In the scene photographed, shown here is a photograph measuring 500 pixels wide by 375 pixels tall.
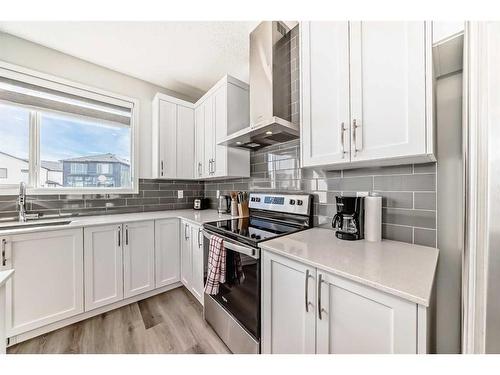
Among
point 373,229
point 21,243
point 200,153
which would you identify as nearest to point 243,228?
point 373,229

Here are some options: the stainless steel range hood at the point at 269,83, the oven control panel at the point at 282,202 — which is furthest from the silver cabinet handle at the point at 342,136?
the oven control panel at the point at 282,202

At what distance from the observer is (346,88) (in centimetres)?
106

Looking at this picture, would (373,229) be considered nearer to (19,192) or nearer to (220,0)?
(220,0)

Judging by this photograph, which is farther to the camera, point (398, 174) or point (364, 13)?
point (398, 174)

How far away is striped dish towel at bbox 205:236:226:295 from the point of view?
55.3 inches

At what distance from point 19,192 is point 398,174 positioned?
3111 millimetres

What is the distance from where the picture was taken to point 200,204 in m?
2.82

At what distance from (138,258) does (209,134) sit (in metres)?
1.55

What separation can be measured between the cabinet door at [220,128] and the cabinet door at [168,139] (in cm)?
65

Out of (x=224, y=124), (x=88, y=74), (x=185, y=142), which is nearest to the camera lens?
(x=224, y=124)

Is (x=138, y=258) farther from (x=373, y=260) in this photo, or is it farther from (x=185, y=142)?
(x=373, y=260)

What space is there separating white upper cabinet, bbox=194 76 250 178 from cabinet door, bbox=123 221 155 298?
93 centimetres

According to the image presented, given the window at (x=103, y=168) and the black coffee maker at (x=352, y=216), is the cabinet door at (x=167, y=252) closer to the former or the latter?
the window at (x=103, y=168)

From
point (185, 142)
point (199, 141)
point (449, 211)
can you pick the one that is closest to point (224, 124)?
point (199, 141)
